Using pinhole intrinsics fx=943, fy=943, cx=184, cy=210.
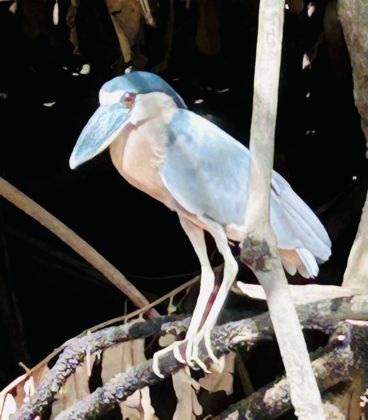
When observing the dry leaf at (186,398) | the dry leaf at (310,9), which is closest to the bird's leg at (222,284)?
the dry leaf at (186,398)

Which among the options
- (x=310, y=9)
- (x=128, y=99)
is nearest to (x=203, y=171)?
(x=128, y=99)

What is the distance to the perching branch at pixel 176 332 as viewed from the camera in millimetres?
1397

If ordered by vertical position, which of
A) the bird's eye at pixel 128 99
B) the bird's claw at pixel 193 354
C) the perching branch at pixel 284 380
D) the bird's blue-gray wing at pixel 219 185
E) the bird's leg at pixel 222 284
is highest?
the bird's eye at pixel 128 99

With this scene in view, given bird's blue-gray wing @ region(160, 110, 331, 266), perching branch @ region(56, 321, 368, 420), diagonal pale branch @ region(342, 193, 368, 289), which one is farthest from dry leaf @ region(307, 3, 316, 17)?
perching branch @ region(56, 321, 368, 420)

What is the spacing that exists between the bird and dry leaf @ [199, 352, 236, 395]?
7.1 inches

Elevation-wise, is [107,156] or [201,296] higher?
[107,156]

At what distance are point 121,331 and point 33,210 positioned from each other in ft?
1.00

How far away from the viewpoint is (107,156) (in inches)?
91.0

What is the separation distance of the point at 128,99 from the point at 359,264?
0.48 meters

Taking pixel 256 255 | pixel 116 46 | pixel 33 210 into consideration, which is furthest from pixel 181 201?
pixel 116 46

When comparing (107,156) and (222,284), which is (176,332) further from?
(107,156)

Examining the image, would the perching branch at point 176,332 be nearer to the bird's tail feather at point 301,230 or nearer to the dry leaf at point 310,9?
the bird's tail feather at point 301,230

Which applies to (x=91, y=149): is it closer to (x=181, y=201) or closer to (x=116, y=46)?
(x=181, y=201)

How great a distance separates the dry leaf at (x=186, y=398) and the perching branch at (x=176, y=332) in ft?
0.23
